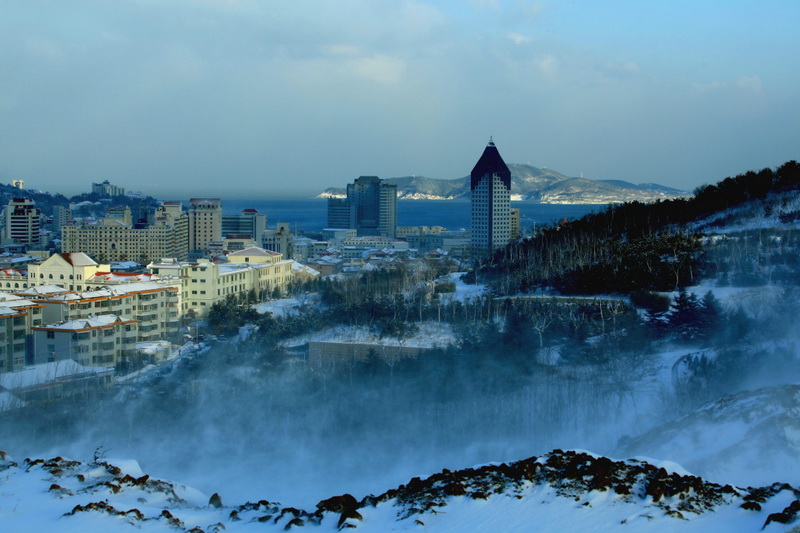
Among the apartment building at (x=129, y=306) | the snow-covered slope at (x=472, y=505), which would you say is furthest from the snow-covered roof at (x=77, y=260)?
Result: the snow-covered slope at (x=472, y=505)

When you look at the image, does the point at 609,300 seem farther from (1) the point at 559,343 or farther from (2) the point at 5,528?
(2) the point at 5,528

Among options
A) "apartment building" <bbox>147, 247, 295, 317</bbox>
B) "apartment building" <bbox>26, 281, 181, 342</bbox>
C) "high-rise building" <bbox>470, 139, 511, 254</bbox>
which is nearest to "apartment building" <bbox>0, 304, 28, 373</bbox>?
"apartment building" <bbox>26, 281, 181, 342</bbox>

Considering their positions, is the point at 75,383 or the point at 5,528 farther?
the point at 75,383

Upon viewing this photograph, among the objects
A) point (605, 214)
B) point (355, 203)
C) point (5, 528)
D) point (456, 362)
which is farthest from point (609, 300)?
point (355, 203)

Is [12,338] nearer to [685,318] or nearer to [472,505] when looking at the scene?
[685,318]

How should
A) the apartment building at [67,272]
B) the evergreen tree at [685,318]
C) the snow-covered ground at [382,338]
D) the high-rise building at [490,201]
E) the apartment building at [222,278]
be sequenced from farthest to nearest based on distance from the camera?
the high-rise building at [490,201] < the apartment building at [67,272] < the apartment building at [222,278] < the snow-covered ground at [382,338] < the evergreen tree at [685,318]

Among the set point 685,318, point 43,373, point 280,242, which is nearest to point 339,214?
point 280,242

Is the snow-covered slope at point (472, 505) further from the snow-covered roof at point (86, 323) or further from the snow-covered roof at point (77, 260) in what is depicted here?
the snow-covered roof at point (77, 260)
